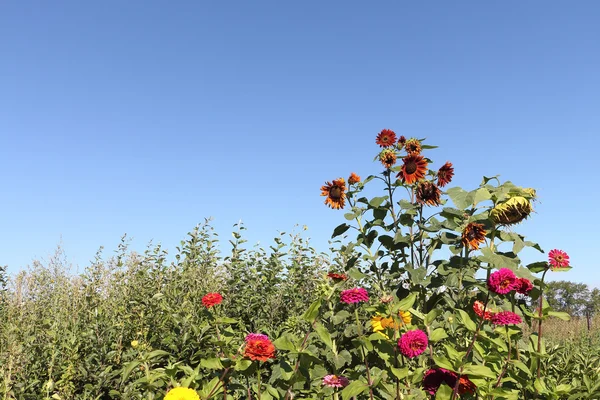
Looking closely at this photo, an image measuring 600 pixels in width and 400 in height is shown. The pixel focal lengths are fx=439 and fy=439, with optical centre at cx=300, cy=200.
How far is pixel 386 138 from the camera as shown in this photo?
3.06 metres

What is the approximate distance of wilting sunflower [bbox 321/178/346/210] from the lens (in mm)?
2896

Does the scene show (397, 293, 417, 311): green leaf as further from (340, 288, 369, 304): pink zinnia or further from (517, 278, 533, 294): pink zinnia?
(517, 278, 533, 294): pink zinnia

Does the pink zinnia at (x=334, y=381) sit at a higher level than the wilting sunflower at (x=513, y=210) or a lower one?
lower

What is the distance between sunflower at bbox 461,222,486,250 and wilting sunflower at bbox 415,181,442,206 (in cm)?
42

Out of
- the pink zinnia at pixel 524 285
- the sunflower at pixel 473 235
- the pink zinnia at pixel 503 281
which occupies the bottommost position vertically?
the pink zinnia at pixel 503 281

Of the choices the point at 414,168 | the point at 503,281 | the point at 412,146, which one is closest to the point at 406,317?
the point at 503,281

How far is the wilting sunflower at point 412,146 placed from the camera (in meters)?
2.90

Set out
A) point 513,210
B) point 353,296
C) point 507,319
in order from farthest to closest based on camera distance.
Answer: point 513,210, point 353,296, point 507,319

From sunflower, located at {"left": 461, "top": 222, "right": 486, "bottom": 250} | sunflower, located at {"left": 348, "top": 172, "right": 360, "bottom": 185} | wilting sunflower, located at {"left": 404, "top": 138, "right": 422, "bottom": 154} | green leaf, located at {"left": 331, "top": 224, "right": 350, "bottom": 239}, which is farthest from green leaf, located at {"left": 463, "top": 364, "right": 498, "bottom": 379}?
wilting sunflower, located at {"left": 404, "top": 138, "right": 422, "bottom": 154}

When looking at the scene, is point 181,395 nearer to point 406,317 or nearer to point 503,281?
point 406,317

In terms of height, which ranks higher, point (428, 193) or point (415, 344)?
point (428, 193)

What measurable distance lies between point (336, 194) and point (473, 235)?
2.99 ft

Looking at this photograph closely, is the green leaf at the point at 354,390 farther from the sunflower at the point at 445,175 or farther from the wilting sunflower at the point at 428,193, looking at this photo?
the sunflower at the point at 445,175

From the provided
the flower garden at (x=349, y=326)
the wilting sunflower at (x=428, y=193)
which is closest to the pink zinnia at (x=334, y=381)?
the flower garden at (x=349, y=326)
